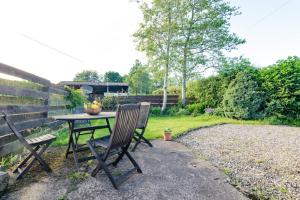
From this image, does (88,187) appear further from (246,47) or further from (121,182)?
(246,47)

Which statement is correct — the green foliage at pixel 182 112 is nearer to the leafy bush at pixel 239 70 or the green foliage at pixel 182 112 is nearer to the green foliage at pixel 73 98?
the leafy bush at pixel 239 70

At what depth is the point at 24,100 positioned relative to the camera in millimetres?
4191

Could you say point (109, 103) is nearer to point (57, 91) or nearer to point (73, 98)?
point (73, 98)

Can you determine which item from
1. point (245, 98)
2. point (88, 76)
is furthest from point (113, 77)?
point (245, 98)

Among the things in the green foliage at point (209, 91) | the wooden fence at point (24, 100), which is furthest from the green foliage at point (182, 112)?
the wooden fence at point (24, 100)

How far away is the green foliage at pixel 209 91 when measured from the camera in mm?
10730

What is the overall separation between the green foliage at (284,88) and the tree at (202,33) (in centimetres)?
496

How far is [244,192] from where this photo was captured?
2365mm

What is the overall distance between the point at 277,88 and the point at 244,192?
7.01m

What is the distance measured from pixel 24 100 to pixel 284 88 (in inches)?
342

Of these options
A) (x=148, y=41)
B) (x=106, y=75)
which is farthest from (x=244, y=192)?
(x=106, y=75)

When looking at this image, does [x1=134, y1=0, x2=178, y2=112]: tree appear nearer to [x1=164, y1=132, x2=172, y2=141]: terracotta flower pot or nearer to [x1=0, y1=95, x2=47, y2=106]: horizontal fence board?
[x1=164, y1=132, x2=172, y2=141]: terracotta flower pot

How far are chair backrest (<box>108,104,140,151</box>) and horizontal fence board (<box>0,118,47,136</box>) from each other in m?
2.02

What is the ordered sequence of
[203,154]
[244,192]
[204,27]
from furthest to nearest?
1. [204,27]
2. [203,154]
3. [244,192]
